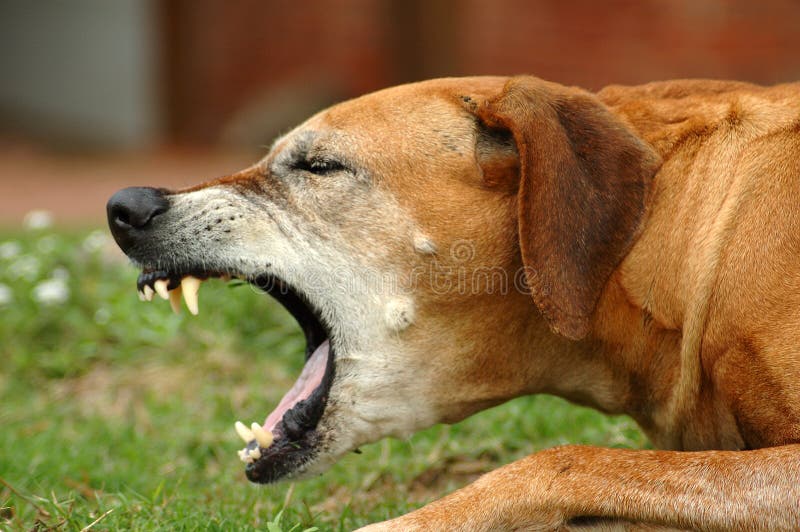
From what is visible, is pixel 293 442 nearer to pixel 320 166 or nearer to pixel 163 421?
pixel 320 166

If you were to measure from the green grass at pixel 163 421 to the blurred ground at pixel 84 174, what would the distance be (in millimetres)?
4022

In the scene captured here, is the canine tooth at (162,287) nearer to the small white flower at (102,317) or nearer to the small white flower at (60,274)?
the small white flower at (102,317)

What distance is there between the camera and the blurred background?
1166 centimetres

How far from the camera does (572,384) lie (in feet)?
11.4

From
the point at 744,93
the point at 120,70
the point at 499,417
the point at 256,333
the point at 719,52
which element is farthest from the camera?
the point at 120,70

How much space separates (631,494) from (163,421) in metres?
2.83

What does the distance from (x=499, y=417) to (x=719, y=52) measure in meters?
8.21

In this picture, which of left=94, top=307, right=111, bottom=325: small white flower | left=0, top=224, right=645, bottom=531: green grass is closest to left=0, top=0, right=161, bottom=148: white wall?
left=0, top=224, right=645, bottom=531: green grass

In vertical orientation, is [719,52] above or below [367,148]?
below

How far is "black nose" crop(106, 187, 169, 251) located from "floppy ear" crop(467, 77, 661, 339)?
1.19m

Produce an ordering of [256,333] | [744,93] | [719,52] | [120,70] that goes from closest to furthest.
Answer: [744,93], [256,333], [719,52], [120,70]

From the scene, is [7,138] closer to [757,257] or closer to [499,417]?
[499,417]

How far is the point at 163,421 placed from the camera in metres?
5.02

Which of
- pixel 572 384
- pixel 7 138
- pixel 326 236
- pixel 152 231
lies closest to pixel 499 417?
pixel 572 384
